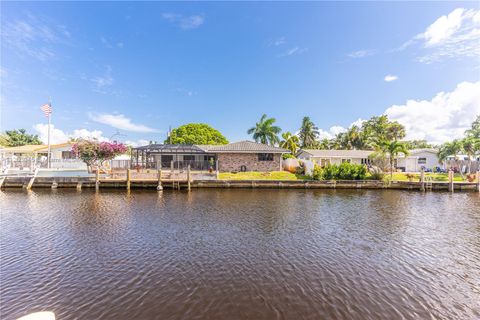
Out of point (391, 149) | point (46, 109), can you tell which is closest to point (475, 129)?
point (391, 149)

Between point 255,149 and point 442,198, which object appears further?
point 255,149

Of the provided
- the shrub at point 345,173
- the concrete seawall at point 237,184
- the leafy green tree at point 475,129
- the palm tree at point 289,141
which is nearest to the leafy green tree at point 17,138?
the concrete seawall at point 237,184

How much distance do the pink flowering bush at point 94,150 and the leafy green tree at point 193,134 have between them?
29.6m

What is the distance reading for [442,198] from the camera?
2334cm

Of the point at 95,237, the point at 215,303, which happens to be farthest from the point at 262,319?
the point at 95,237

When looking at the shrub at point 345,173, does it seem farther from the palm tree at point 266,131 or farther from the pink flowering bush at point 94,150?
the pink flowering bush at point 94,150

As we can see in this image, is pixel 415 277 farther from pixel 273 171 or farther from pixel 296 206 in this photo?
pixel 273 171

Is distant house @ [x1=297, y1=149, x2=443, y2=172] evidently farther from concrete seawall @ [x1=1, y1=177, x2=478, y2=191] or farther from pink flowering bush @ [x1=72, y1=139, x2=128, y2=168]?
pink flowering bush @ [x1=72, y1=139, x2=128, y2=168]

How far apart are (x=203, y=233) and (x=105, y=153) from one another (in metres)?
24.2

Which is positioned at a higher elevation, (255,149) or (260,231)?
(255,149)

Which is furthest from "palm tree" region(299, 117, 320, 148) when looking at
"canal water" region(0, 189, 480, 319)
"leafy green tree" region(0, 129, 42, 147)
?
"leafy green tree" region(0, 129, 42, 147)

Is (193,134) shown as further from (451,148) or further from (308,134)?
(451,148)

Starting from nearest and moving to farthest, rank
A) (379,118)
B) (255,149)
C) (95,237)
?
(95,237) < (255,149) < (379,118)

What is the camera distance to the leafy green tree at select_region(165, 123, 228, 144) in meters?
59.9
